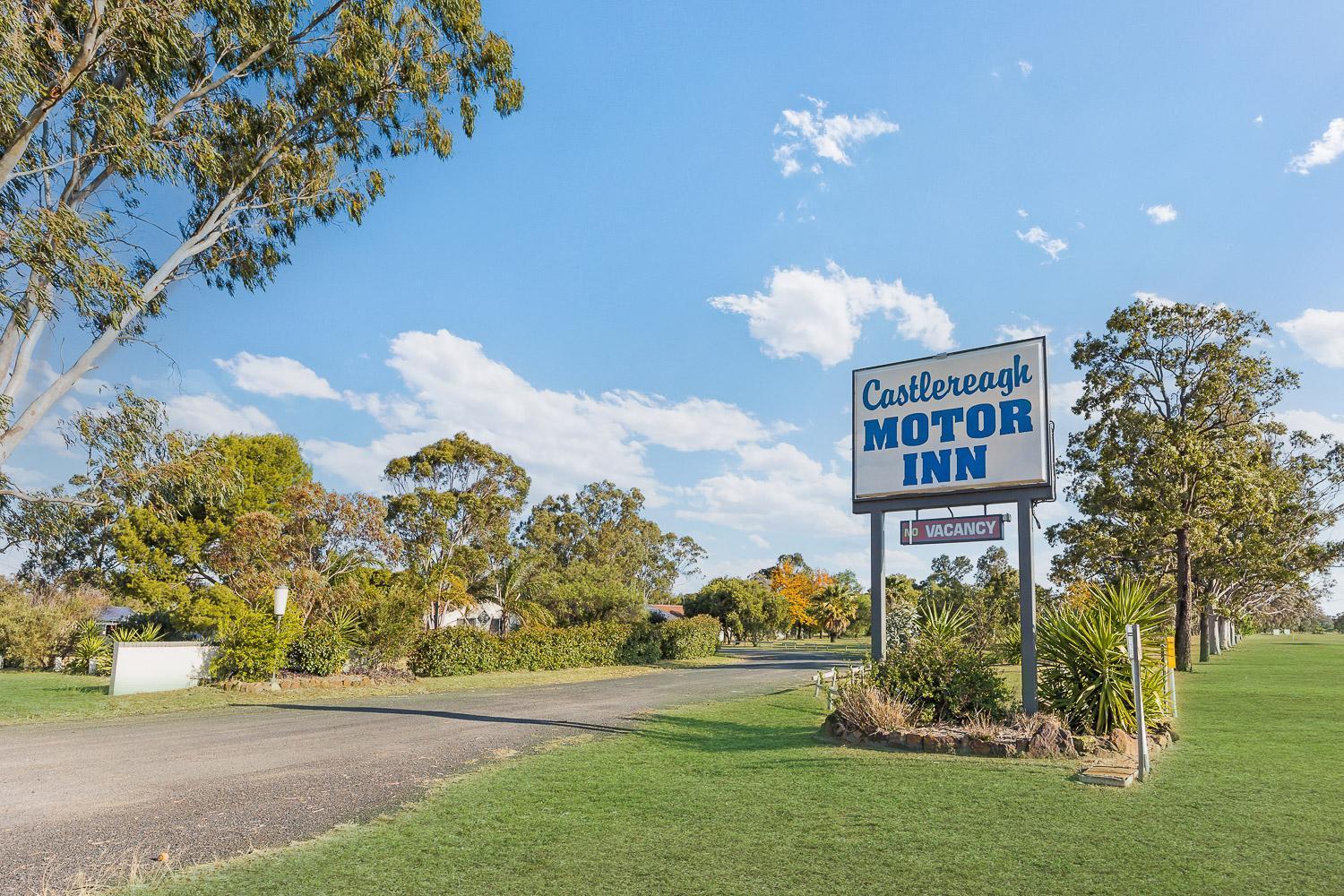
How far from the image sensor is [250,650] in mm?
18062

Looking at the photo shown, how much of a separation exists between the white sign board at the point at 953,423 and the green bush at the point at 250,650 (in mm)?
14238

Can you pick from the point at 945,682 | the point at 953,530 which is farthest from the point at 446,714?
the point at 953,530

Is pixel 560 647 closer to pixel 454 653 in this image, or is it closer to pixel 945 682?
pixel 454 653

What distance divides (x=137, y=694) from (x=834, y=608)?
5258 cm

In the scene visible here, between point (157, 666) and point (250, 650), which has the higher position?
point (250, 650)

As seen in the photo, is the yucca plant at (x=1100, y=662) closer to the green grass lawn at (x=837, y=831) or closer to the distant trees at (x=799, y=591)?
the green grass lawn at (x=837, y=831)

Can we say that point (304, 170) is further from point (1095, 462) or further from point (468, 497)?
point (1095, 462)

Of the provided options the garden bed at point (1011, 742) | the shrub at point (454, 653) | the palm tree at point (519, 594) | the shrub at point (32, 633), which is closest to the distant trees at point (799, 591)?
the palm tree at point (519, 594)

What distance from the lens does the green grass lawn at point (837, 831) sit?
5156 millimetres

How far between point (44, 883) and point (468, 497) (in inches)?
1223

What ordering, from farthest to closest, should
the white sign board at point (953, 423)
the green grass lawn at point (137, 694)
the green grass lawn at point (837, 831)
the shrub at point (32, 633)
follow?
the shrub at point (32, 633), the green grass lawn at point (137, 694), the white sign board at point (953, 423), the green grass lawn at point (837, 831)

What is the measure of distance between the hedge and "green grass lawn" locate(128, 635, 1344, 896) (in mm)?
14055

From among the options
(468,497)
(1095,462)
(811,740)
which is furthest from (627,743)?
(468,497)

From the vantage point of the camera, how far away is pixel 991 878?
5.15 metres
